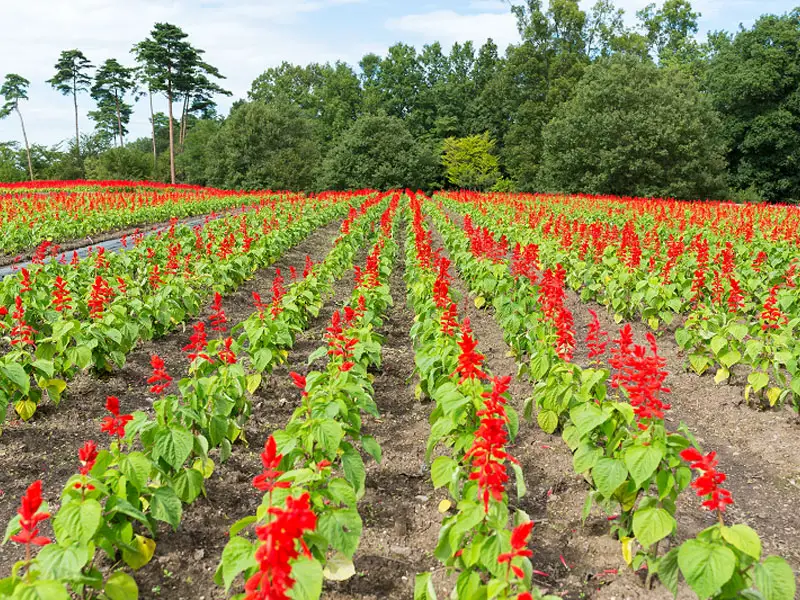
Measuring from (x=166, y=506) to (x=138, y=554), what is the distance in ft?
0.93

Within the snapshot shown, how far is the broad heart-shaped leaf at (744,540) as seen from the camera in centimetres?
234

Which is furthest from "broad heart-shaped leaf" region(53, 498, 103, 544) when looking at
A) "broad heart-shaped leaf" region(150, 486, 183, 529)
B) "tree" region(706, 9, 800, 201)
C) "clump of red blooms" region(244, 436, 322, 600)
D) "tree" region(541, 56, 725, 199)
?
"tree" region(706, 9, 800, 201)

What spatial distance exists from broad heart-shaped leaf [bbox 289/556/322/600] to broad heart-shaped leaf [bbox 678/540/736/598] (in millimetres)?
1383

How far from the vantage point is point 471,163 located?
193 ft

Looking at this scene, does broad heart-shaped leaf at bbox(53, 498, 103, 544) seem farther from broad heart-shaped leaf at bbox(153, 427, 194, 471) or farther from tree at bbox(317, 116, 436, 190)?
tree at bbox(317, 116, 436, 190)

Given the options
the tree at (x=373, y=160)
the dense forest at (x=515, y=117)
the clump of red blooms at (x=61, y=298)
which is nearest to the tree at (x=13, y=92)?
the dense forest at (x=515, y=117)

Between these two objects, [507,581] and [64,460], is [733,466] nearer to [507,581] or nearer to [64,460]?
[507,581]

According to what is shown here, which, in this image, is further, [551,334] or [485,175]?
[485,175]

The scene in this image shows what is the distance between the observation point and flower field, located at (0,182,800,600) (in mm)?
2572

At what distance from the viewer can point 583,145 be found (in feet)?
143

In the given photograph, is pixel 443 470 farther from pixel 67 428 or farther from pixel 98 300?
pixel 98 300

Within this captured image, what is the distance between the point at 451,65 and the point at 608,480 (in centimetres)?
8388

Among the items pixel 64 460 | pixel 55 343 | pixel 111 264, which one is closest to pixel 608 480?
pixel 64 460

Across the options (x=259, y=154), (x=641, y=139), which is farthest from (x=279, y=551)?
(x=259, y=154)
